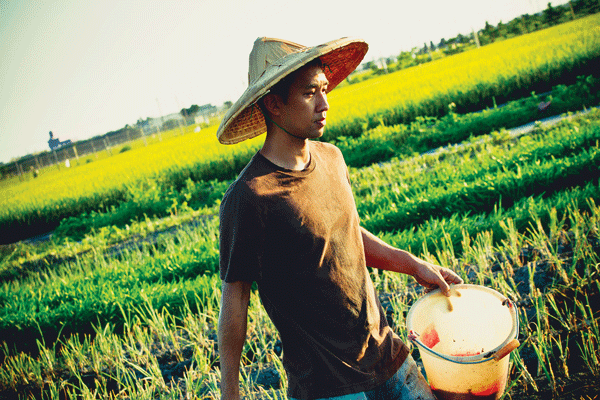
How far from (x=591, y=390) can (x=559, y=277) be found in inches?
A: 34.5

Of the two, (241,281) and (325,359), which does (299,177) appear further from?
(325,359)

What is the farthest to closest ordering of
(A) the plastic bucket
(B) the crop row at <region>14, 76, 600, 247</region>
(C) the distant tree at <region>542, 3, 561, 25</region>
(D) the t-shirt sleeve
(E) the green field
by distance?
(C) the distant tree at <region>542, 3, 561, 25</region> → (B) the crop row at <region>14, 76, 600, 247</region> → (E) the green field → (A) the plastic bucket → (D) the t-shirt sleeve

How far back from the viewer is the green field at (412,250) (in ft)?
7.18

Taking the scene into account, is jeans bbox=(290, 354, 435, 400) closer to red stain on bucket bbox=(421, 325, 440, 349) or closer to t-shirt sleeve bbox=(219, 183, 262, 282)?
red stain on bucket bbox=(421, 325, 440, 349)

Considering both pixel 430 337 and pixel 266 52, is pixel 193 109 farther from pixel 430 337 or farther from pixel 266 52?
pixel 430 337

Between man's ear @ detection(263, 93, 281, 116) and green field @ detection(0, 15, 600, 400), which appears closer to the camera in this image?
man's ear @ detection(263, 93, 281, 116)

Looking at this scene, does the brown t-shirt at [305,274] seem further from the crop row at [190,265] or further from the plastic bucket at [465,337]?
the crop row at [190,265]

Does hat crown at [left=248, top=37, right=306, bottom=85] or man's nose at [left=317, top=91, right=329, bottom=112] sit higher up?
hat crown at [left=248, top=37, right=306, bottom=85]

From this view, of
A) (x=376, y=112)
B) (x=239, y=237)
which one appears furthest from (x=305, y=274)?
(x=376, y=112)

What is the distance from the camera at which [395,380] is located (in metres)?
1.31

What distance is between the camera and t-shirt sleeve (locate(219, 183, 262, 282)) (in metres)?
1.14

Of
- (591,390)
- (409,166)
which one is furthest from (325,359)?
(409,166)

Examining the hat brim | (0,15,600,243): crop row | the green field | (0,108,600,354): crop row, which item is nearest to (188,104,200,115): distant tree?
(0,15,600,243): crop row

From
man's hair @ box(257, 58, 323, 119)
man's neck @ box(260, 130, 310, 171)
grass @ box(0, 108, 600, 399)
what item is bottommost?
grass @ box(0, 108, 600, 399)
